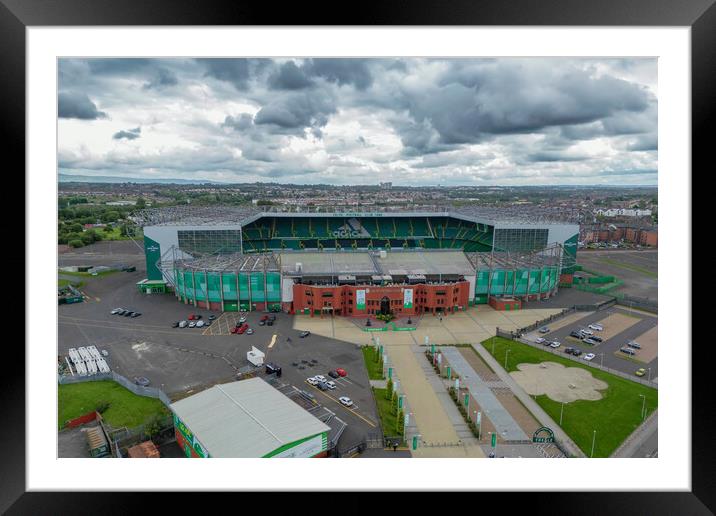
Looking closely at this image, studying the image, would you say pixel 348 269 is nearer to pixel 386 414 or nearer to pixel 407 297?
pixel 407 297

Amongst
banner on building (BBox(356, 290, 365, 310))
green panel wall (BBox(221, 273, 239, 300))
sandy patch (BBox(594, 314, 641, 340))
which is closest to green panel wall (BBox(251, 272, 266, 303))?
green panel wall (BBox(221, 273, 239, 300))

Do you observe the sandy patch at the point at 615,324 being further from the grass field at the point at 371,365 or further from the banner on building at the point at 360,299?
the banner on building at the point at 360,299

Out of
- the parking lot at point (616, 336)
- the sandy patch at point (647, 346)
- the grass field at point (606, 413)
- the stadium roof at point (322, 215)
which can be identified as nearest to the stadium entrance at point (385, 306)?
the parking lot at point (616, 336)

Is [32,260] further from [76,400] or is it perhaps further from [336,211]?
[336,211]

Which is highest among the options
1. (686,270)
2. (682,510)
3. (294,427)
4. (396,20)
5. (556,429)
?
(396,20)

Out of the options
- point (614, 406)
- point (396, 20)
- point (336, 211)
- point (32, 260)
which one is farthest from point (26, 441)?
point (336, 211)

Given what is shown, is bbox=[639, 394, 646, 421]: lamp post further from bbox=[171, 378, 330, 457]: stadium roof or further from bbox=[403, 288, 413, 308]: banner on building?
bbox=[403, 288, 413, 308]: banner on building
